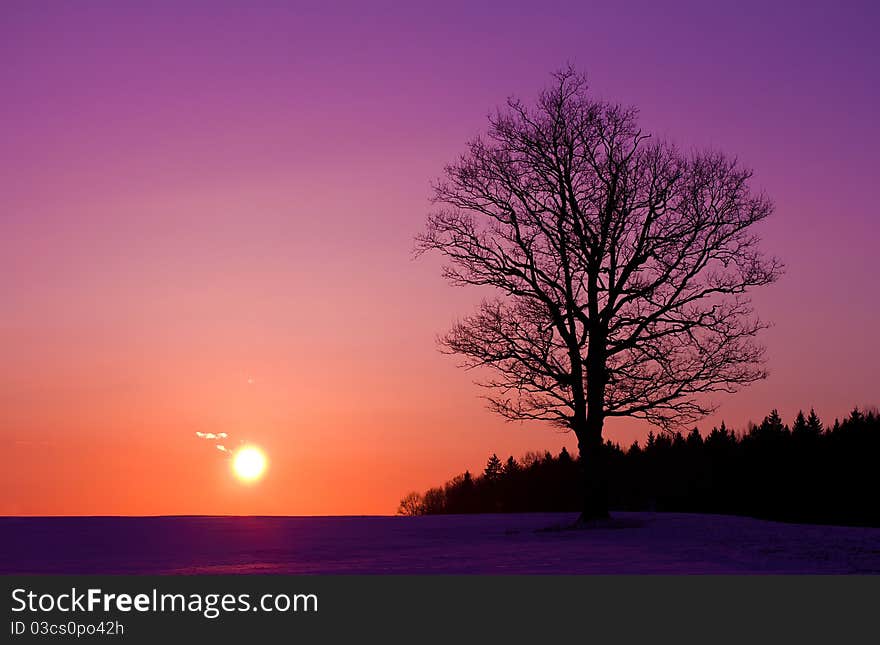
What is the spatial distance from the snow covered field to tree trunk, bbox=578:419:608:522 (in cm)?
80

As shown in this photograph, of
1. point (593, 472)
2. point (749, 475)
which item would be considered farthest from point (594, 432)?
point (749, 475)

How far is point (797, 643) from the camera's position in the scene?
11.1 m

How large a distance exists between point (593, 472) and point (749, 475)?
2665 inches

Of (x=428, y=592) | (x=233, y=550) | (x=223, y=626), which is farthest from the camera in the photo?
(x=233, y=550)

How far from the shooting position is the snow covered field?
18.7 m

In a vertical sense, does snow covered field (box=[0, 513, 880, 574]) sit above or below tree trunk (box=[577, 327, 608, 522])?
below

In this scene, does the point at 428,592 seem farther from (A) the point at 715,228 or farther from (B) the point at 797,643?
(A) the point at 715,228

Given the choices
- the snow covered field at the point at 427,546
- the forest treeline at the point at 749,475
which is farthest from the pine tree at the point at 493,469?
the snow covered field at the point at 427,546

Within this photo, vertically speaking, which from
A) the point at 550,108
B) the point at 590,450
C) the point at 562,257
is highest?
the point at 550,108

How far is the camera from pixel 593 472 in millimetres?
31359

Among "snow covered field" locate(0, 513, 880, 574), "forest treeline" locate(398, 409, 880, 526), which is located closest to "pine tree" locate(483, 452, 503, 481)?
"forest treeline" locate(398, 409, 880, 526)

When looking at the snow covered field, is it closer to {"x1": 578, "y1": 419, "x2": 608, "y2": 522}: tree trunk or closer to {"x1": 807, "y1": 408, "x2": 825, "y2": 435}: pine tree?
{"x1": 578, "y1": 419, "x2": 608, "y2": 522}: tree trunk

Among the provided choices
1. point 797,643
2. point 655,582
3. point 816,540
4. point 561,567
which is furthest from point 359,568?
point 816,540

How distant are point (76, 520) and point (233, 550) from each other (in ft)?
35.3
